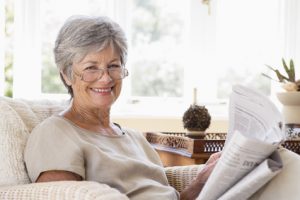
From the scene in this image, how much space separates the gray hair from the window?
1.97 m

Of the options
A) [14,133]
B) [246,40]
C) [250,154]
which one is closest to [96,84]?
[14,133]

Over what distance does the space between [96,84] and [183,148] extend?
37.2 inches

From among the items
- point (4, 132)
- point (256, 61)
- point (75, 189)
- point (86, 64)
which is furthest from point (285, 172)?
point (256, 61)

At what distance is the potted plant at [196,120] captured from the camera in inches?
105

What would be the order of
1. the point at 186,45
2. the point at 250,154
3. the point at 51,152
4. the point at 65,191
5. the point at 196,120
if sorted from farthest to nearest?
the point at 186,45
the point at 196,120
the point at 51,152
the point at 65,191
the point at 250,154

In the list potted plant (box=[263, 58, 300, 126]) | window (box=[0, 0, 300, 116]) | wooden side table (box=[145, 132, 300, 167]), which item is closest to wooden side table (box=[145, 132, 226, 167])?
wooden side table (box=[145, 132, 300, 167])

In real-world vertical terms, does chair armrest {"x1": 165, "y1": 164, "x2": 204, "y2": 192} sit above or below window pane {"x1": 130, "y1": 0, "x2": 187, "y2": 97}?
below

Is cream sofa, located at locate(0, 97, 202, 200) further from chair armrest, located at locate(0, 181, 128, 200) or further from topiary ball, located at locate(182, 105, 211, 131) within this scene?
topiary ball, located at locate(182, 105, 211, 131)

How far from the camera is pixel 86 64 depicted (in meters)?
1.60

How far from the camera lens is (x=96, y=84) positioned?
1.64m

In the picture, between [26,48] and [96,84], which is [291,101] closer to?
[96,84]

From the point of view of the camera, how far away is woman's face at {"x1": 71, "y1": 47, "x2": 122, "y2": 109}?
1.60 meters

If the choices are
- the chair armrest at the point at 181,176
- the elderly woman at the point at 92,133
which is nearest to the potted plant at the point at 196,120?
the chair armrest at the point at 181,176

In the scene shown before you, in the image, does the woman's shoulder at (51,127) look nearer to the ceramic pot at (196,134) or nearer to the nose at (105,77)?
the nose at (105,77)
